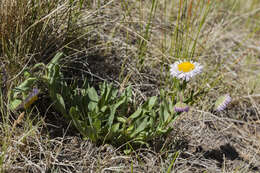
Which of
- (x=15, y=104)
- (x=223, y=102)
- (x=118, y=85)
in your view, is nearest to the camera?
(x=15, y=104)

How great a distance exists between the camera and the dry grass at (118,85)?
1488 mm

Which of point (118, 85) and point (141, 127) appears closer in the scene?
point (141, 127)

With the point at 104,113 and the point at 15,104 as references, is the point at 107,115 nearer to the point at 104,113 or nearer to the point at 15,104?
the point at 104,113

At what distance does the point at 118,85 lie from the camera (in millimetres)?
1945

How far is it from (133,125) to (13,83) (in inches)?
24.1

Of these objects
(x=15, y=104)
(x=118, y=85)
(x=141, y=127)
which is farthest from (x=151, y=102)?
(x=15, y=104)

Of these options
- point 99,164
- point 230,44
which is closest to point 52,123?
point 99,164

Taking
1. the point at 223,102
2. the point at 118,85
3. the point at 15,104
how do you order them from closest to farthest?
1. the point at 15,104
2. the point at 223,102
3. the point at 118,85

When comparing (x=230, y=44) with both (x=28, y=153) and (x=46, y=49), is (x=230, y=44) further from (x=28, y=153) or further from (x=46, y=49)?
A: (x=28, y=153)

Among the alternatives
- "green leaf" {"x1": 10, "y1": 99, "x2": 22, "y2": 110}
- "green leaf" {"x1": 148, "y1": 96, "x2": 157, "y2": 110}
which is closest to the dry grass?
"green leaf" {"x1": 10, "y1": 99, "x2": 22, "y2": 110}

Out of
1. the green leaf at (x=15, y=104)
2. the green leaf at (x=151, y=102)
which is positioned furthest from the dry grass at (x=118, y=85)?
the green leaf at (x=151, y=102)

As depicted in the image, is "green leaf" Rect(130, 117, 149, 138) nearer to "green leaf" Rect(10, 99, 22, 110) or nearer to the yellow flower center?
the yellow flower center

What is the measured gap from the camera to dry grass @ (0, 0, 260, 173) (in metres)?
1.49

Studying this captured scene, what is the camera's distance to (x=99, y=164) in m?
1.48
